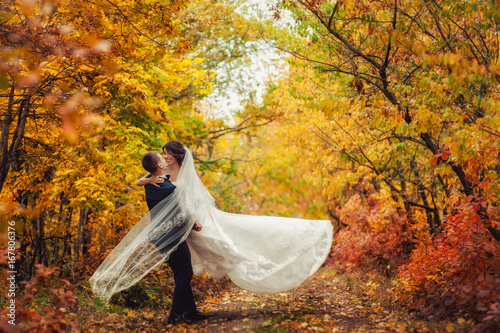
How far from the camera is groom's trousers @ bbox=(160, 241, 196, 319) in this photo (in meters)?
5.33

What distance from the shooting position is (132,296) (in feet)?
21.8

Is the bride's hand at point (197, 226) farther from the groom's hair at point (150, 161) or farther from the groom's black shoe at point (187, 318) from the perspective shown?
the groom's black shoe at point (187, 318)

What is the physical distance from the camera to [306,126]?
11148mm

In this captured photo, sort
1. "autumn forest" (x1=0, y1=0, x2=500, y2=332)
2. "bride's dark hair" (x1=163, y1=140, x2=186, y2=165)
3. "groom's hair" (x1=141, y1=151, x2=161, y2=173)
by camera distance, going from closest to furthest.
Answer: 1. "autumn forest" (x1=0, y1=0, x2=500, y2=332)
2. "groom's hair" (x1=141, y1=151, x2=161, y2=173)
3. "bride's dark hair" (x1=163, y1=140, x2=186, y2=165)

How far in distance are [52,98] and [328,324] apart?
4641mm

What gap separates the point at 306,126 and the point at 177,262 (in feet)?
22.0

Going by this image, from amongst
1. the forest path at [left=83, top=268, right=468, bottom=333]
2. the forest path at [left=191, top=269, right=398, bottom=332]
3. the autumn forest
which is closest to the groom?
the forest path at [left=83, top=268, right=468, bottom=333]

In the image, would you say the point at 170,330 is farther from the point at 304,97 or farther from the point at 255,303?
the point at 304,97

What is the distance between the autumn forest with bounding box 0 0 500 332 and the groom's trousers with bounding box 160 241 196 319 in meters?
0.41

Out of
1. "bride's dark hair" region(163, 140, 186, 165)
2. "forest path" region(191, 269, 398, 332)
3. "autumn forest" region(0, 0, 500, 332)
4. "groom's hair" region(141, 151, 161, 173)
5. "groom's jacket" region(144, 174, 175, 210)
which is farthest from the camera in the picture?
"bride's dark hair" region(163, 140, 186, 165)

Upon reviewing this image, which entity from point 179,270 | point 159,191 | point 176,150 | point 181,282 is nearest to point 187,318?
point 181,282

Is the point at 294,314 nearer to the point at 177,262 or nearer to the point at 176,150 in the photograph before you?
the point at 177,262

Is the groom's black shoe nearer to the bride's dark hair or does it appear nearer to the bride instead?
the bride

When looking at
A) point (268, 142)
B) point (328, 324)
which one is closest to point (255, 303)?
point (328, 324)
